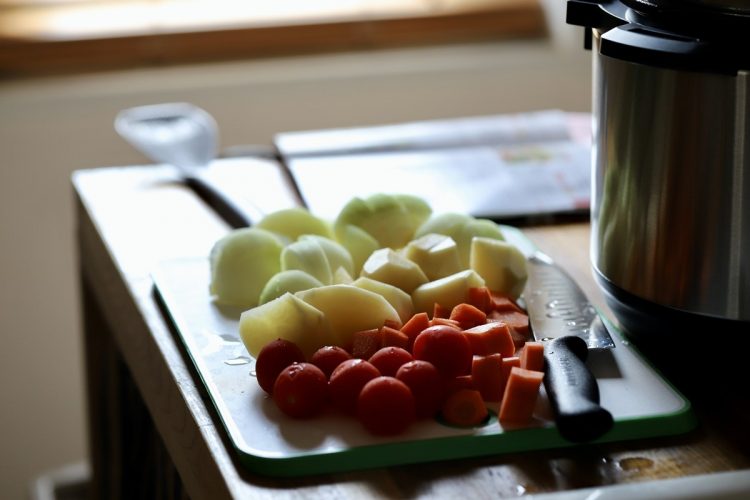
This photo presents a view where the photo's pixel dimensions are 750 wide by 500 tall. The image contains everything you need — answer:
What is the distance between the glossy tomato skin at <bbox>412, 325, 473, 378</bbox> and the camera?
26.4 inches

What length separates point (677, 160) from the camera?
0.67 metres

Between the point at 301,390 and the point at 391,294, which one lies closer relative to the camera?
the point at 301,390

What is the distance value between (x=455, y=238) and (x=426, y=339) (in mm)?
210

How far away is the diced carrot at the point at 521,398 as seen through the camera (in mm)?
652

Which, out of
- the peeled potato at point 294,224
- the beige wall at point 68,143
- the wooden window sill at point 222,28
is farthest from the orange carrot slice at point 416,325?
the wooden window sill at point 222,28

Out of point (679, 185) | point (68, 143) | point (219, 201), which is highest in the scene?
point (679, 185)

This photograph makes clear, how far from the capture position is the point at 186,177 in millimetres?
1247

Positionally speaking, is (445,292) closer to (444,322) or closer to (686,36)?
(444,322)

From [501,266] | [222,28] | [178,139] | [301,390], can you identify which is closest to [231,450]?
[301,390]

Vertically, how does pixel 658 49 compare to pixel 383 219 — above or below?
above

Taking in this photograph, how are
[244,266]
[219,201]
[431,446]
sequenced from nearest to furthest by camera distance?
[431,446], [244,266], [219,201]

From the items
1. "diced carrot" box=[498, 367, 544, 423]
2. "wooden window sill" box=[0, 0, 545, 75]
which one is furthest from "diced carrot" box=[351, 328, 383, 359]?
"wooden window sill" box=[0, 0, 545, 75]

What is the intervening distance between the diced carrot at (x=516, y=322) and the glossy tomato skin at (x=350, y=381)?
140mm

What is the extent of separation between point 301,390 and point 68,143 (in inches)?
54.8
